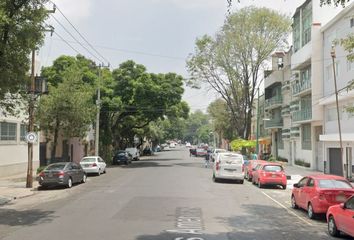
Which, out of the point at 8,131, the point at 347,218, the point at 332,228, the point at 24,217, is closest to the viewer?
the point at 347,218

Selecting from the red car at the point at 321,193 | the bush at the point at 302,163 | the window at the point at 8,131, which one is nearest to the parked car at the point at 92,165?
the window at the point at 8,131

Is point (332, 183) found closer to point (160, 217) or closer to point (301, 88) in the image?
point (160, 217)

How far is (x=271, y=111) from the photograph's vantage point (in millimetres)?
66750

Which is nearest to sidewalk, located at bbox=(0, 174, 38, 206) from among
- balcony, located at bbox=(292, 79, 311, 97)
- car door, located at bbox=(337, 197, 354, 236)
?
car door, located at bbox=(337, 197, 354, 236)

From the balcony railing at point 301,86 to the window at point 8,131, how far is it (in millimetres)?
25822

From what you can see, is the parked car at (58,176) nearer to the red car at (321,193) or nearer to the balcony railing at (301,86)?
the red car at (321,193)

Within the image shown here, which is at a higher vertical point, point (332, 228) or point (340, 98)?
point (340, 98)

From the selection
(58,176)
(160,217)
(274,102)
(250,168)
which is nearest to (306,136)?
(274,102)

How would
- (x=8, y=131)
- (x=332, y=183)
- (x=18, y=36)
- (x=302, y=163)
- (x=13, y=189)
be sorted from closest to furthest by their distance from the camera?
1. (x=332, y=183)
2. (x=18, y=36)
3. (x=13, y=189)
4. (x=8, y=131)
5. (x=302, y=163)

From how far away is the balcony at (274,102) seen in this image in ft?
201

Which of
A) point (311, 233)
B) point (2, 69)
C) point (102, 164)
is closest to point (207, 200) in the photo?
point (311, 233)

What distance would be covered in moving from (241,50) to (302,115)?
975 cm

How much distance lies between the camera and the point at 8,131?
3425 cm

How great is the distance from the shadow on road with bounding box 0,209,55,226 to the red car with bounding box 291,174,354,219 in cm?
822
